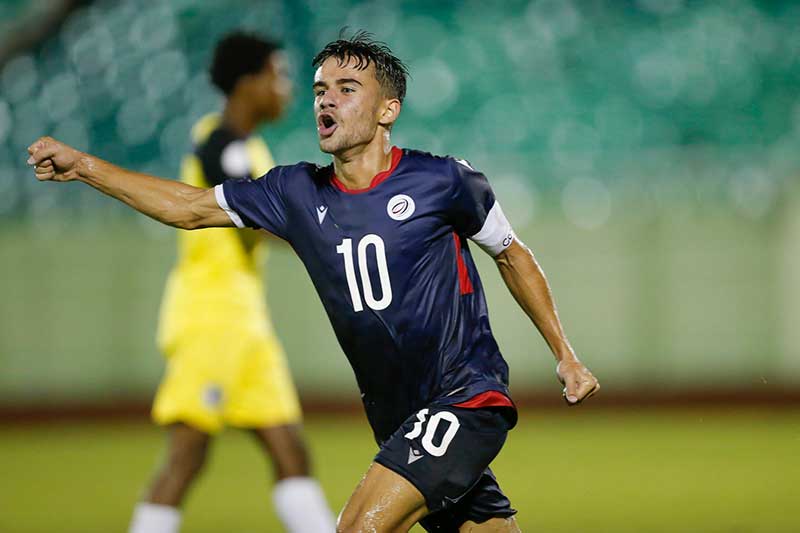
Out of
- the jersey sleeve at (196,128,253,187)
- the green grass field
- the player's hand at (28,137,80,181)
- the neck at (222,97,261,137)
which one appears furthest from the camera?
the green grass field

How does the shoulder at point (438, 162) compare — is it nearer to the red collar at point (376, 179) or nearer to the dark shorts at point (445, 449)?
the red collar at point (376, 179)

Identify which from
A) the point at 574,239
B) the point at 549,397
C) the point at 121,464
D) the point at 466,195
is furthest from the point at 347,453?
the point at 466,195

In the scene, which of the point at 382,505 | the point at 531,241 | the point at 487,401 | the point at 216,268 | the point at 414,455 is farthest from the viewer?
the point at 531,241

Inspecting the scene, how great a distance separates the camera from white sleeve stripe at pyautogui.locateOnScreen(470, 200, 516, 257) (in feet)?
14.8

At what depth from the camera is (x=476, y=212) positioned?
4.46 meters

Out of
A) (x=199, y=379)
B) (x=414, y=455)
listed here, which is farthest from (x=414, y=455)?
(x=199, y=379)

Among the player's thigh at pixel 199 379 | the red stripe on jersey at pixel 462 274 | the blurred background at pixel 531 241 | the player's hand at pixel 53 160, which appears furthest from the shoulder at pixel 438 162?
the blurred background at pixel 531 241

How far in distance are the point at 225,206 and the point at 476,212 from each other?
0.89 m

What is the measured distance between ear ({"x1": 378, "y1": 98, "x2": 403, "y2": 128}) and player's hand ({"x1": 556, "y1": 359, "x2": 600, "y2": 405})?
1049 millimetres

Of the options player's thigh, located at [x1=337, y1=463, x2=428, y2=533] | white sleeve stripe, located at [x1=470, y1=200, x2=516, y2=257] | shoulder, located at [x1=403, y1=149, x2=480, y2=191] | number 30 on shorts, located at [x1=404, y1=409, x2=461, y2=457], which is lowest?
player's thigh, located at [x1=337, y1=463, x2=428, y2=533]

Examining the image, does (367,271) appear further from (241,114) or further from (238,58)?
(238,58)

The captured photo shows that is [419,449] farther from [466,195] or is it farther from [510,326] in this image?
[510,326]

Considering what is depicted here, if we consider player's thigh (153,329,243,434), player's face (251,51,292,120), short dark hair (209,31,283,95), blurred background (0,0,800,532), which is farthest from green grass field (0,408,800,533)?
short dark hair (209,31,283,95)

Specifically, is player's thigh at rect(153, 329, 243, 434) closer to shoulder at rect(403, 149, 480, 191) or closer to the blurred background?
the blurred background
